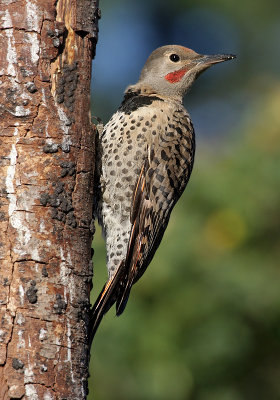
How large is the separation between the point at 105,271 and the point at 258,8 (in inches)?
271

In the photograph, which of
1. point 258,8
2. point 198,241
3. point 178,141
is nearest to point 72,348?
point 178,141

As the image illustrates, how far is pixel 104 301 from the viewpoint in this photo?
160 inches

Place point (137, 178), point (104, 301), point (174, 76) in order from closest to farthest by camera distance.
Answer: point (104, 301), point (137, 178), point (174, 76)

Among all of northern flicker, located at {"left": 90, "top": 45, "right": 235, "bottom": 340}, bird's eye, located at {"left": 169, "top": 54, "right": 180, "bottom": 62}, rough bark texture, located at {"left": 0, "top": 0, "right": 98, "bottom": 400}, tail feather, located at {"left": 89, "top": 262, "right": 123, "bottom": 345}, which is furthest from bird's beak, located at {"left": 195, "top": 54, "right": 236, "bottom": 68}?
rough bark texture, located at {"left": 0, "top": 0, "right": 98, "bottom": 400}

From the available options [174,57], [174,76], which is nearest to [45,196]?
[174,76]

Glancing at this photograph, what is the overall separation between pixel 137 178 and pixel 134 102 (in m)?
0.56

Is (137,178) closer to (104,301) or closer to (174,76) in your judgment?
(104,301)

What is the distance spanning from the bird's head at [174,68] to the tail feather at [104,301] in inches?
60.2

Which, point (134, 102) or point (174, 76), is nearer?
point (134, 102)

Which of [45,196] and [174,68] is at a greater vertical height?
[174,68]

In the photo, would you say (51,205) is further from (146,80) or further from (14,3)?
(146,80)

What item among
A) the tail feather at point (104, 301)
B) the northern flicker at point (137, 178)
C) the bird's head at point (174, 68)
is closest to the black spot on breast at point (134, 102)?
the northern flicker at point (137, 178)

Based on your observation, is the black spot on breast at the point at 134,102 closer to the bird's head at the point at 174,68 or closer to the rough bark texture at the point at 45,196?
the bird's head at the point at 174,68

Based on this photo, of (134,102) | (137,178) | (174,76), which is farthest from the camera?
(174,76)
